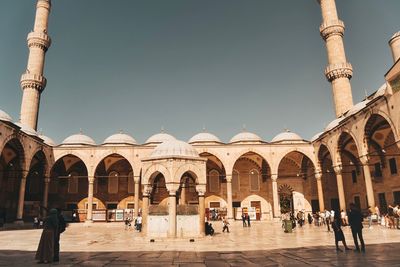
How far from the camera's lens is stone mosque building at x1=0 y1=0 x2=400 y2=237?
2202 cm

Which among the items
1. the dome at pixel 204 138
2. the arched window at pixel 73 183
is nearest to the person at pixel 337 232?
the dome at pixel 204 138

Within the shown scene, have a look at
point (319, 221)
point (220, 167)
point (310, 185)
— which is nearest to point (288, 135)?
point (310, 185)

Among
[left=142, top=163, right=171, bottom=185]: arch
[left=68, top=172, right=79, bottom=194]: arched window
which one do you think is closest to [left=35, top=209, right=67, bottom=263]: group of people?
[left=142, top=163, right=171, bottom=185]: arch

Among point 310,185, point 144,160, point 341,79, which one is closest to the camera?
point 144,160

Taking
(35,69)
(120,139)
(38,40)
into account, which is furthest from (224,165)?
(38,40)

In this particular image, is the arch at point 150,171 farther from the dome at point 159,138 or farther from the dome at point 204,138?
the dome at point 204,138

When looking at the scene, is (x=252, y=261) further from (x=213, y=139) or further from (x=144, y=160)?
(x=213, y=139)

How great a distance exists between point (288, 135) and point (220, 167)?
24.7 feet

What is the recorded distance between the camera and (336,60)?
28078 millimetres

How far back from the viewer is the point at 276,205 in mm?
25656

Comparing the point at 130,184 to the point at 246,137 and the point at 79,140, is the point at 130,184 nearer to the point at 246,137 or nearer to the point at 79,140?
the point at 79,140

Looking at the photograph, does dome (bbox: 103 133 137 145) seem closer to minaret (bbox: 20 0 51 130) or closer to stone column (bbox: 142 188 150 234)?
minaret (bbox: 20 0 51 130)

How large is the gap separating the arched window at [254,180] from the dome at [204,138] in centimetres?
481

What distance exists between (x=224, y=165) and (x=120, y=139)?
446 inches
